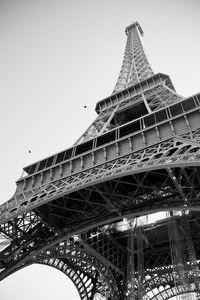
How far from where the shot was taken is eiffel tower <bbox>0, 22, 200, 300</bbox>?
1708cm

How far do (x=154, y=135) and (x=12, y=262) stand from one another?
11990 mm

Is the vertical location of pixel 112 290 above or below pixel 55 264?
below

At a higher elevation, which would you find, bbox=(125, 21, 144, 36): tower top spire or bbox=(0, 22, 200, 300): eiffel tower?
bbox=(125, 21, 144, 36): tower top spire

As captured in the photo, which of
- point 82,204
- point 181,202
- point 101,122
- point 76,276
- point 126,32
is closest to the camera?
point 181,202

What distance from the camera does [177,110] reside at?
1984cm

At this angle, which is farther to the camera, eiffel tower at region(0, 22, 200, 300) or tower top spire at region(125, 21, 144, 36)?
tower top spire at region(125, 21, 144, 36)

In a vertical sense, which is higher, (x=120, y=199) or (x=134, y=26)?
(x=134, y=26)

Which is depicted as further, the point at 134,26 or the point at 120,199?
the point at 134,26

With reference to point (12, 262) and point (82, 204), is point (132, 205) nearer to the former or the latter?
point (82, 204)

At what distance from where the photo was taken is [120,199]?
787 inches

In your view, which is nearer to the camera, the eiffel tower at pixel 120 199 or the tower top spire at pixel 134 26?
the eiffel tower at pixel 120 199

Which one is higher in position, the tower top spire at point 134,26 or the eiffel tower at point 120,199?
the tower top spire at point 134,26

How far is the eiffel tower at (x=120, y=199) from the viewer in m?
17.1

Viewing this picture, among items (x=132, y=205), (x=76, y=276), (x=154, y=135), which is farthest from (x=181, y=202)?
(x=76, y=276)
